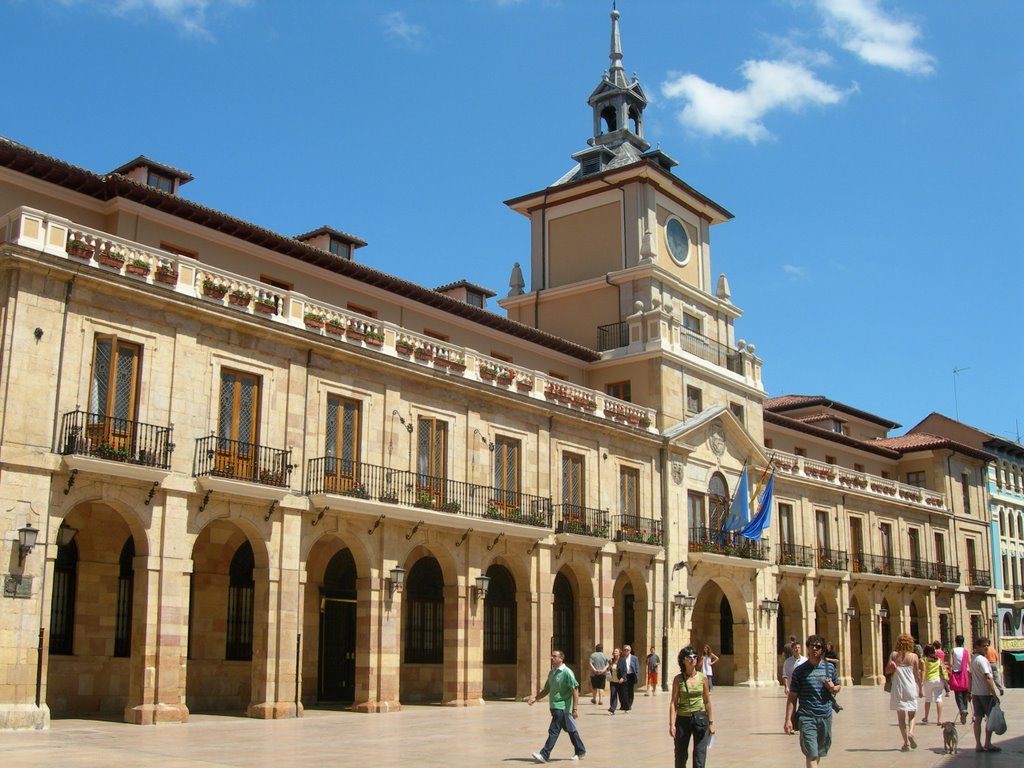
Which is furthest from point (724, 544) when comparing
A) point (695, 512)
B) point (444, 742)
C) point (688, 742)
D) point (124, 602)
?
point (688, 742)

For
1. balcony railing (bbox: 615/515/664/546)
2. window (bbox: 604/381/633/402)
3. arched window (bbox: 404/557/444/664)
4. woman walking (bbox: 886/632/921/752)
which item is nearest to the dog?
woman walking (bbox: 886/632/921/752)

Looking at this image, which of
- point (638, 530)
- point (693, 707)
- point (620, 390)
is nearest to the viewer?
point (693, 707)

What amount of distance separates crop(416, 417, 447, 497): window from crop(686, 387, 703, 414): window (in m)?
12.8

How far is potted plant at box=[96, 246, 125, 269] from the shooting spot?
22781mm

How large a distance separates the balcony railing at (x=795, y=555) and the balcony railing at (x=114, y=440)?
93.0ft

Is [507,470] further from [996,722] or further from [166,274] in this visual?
[996,722]

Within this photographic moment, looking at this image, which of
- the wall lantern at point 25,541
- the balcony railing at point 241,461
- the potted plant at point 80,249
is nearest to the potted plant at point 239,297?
the balcony railing at point 241,461

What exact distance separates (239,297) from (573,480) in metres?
13.6

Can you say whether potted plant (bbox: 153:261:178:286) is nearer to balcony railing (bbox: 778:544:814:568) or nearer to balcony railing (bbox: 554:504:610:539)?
balcony railing (bbox: 554:504:610:539)

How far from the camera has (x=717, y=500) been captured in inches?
1615

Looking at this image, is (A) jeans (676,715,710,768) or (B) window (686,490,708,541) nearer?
(A) jeans (676,715,710,768)

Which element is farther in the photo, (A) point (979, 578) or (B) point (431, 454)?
(A) point (979, 578)

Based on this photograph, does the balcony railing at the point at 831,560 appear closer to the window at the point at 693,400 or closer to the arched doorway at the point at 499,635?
the window at the point at 693,400

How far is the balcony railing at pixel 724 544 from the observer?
3928 cm
